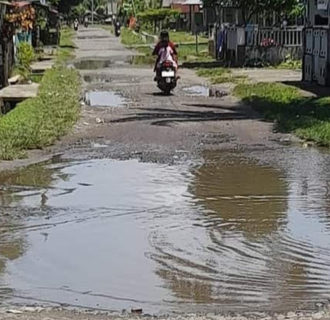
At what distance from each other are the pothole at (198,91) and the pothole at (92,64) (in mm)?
10599

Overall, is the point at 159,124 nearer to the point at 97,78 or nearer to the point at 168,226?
the point at 168,226

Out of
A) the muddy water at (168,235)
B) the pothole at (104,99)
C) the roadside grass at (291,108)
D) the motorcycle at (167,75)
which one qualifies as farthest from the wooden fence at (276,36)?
the muddy water at (168,235)

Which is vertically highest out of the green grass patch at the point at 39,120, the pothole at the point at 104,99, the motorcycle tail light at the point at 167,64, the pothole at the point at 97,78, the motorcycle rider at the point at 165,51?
the motorcycle rider at the point at 165,51

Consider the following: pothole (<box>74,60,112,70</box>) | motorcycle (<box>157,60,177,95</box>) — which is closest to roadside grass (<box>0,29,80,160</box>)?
motorcycle (<box>157,60,177,95</box>)

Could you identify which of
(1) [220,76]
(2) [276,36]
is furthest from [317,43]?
(2) [276,36]

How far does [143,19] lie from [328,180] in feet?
224

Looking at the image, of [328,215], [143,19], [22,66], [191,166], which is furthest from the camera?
[143,19]

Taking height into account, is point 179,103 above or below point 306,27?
below

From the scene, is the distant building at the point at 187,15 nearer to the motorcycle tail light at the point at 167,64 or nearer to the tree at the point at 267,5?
the tree at the point at 267,5

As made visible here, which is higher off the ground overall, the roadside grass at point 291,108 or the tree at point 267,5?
the tree at point 267,5

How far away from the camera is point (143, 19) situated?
7850 cm

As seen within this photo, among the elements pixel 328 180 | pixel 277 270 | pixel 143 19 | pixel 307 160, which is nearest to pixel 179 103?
pixel 307 160

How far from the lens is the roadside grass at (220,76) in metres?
27.5

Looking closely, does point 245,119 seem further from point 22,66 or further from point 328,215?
point 22,66
